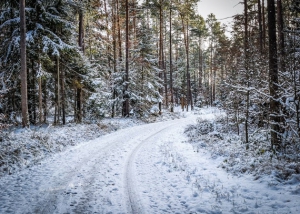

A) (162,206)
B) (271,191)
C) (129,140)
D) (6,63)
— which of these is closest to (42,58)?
(6,63)

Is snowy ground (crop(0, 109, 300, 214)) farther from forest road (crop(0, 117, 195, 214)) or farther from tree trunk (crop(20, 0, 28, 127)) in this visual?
tree trunk (crop(20, 0, 28, 127))

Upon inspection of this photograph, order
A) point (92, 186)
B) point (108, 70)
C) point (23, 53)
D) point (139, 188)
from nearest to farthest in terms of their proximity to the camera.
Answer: point (139, 188) → point (92, 186) → point (23, 53) → point (108, 70)

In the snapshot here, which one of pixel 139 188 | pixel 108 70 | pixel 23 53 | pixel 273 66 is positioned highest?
pixel 108 70

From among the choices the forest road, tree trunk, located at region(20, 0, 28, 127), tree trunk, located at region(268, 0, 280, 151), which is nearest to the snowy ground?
the forest road

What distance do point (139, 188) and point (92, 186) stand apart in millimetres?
1438

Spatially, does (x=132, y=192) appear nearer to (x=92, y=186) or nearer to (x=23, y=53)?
(x=92, y=186)

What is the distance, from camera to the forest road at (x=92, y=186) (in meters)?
4.96

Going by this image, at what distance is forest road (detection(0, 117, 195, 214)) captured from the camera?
16.3 ft

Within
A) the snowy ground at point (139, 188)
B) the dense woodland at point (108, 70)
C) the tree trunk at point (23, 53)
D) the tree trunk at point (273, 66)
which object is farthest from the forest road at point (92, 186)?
the tree trunk at point (273, 66)

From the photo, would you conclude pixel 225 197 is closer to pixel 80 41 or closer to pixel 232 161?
pixel 232 161

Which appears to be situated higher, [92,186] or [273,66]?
[273,66]

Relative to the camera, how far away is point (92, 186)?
6164 mm

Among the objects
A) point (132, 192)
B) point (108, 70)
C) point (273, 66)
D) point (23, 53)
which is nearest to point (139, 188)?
point (132, 192)

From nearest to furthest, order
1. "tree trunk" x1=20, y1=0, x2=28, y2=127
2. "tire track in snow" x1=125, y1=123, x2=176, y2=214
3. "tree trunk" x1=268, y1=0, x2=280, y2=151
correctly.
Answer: "tire track in snow" x1=125, y1=123, x2=176, y2=214
"tree trunk" x1=268, y1=0, x2=280, y2=151
"tree trunk" x1=20, y1=0, x2=28, y2=127
